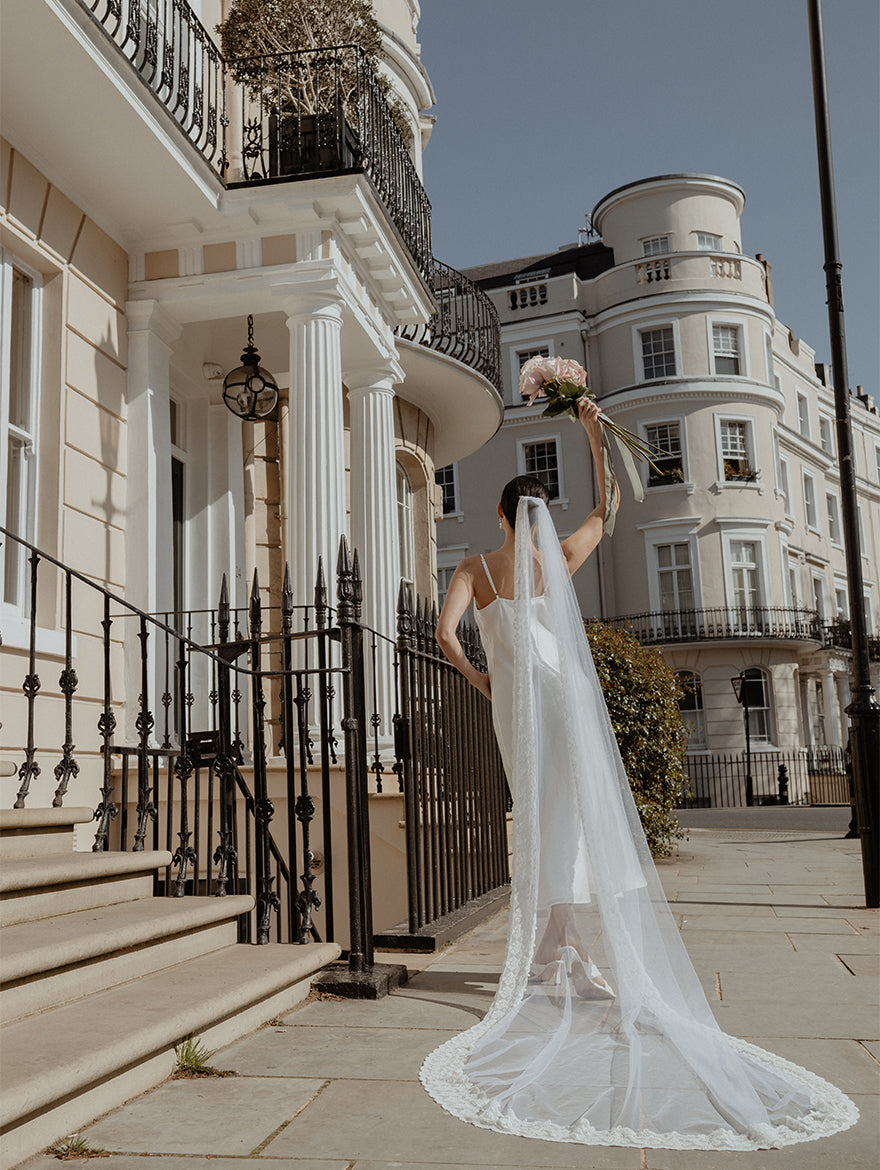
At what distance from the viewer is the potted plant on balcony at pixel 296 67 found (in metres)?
9.29

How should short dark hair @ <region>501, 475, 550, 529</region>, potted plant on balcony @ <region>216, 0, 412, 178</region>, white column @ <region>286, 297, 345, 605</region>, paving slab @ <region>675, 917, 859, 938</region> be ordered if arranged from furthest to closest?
potted plant on balcony @ <region>216, 0, 412, 178</region> → white column @ <region>286, 297, 345, 605</region> → paving slab @ <region>675, 917, 859, 938</region> → short dark hair @ <region>501, 475, 550, 529</region>

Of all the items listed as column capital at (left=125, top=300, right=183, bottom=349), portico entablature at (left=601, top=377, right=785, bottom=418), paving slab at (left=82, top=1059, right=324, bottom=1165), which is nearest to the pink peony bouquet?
paving slab at (left=82, top=1059, right=324, bottom=1165)

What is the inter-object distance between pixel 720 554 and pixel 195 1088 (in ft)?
99.5

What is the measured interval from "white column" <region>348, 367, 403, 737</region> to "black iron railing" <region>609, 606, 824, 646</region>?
72.3 ft

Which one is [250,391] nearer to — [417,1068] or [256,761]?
[256,761]

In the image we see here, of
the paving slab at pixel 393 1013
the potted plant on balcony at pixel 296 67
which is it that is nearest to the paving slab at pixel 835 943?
the paving slab at pixel 393 1013

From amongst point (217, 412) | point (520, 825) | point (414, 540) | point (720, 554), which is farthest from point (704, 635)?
point (520, 825)

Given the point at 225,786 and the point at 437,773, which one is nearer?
the point at 225,786

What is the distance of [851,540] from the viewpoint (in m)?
7.49

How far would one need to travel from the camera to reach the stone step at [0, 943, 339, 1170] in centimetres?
275

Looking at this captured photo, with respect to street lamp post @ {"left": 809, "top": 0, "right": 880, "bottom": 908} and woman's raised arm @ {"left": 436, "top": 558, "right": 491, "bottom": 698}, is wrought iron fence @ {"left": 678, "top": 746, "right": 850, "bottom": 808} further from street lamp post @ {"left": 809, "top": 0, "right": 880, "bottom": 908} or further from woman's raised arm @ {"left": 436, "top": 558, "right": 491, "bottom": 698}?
woman's raised arm @ {"left": 436, "top": 558, "right": 491, "bottom": 698}

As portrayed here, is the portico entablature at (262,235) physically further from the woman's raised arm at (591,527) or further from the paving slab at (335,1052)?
the paving slab at (335,1052)

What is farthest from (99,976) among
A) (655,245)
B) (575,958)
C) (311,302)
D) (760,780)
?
(655,245)

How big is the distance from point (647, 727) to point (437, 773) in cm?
557
